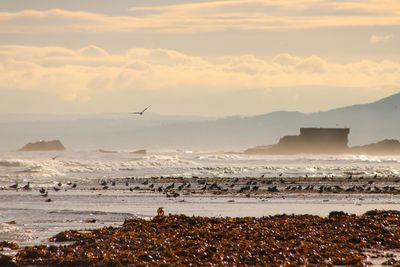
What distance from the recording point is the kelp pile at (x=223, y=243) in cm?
2406

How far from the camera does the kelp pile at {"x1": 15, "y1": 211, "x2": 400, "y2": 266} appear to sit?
24.1 meters

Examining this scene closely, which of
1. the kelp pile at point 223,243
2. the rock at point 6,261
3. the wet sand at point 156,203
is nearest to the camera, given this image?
the rock at point 6,261

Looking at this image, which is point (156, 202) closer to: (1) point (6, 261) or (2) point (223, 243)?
(2) point (223, 243)

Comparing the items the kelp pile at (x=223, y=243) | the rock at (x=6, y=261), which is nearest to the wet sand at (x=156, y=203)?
the kelp pile at (x=223, y=243)

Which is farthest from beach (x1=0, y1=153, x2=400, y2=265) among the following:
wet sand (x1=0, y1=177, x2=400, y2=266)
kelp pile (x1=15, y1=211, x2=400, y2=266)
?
kelp pile (x1=15, y1=211, x2=400, y2=266)

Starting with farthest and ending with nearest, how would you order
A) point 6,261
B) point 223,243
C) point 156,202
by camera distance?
point 156,202 → point 223,243 → point 6,261

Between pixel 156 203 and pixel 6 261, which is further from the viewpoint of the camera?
pixel 156 203

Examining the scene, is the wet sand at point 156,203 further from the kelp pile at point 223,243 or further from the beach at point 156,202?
the kelp pile at point 223,243

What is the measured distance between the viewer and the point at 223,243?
87.5 ft

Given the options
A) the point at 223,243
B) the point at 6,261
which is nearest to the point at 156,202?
the point at 223,243

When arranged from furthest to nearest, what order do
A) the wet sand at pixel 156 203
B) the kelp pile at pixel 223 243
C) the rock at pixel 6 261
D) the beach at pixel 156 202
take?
1. the wet sand at pixel 156 203
2. the beach at pixel 156 202
3. the kelp pile at pixel 223 243
4. the rock at pixel 6 261

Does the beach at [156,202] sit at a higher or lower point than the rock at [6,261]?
higher

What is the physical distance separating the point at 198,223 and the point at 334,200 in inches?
757

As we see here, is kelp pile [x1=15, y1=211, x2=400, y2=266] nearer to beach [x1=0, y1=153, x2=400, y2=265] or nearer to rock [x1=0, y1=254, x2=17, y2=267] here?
rock [x1=0, y1=254, x2=17, y2=267]
